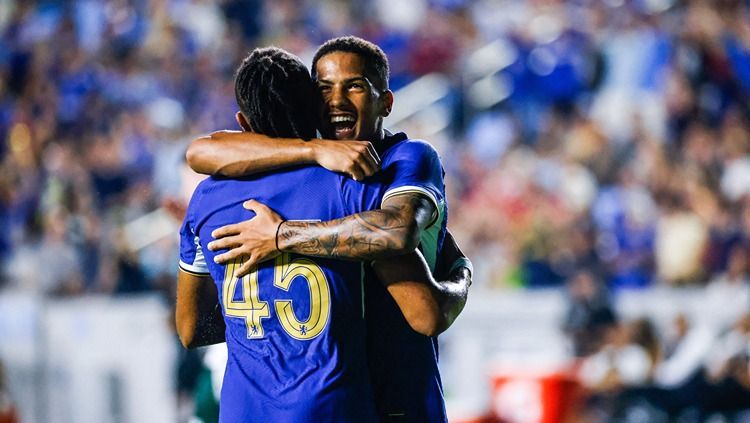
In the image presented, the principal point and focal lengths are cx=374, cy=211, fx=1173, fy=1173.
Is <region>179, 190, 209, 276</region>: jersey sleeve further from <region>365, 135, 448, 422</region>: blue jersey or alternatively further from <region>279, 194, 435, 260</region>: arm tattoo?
<region>365, 135, 448, 422</region>: blue jersey

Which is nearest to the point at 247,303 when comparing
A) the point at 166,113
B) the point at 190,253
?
the point at 190,253

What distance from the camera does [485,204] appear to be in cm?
1141

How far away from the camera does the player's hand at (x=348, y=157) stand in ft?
10.2

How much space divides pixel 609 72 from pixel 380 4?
10.5ft

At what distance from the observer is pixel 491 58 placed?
13.1 metres

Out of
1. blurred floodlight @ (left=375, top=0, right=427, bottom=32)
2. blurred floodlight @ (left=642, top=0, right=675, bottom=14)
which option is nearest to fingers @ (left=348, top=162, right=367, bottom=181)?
blurred floodlight @ (left=642, top=0, right=675, bottom=14)

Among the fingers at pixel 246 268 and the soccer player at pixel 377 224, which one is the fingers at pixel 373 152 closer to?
the soccer player at pixel 377 224

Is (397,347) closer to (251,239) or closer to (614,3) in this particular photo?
(251,239)

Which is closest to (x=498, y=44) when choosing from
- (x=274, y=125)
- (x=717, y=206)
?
(x=717, y=206)

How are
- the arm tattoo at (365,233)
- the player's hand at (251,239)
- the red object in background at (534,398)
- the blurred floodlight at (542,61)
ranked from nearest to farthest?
the arm tattoo at (365,233) < the player's hand at (251,239) < the red object in background at (534,398) < the blurred floodlight at (542,61)

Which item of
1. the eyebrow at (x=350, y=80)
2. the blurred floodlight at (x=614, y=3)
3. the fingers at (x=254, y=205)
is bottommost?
the fingers at (x=254, y=205)

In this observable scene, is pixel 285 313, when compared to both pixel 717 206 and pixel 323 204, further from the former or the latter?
pixel 717 206

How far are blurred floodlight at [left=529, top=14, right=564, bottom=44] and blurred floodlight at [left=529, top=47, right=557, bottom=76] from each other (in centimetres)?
16

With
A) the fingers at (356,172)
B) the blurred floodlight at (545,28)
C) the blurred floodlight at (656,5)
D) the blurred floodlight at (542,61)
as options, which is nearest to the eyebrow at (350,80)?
the fingers at (356,172)
